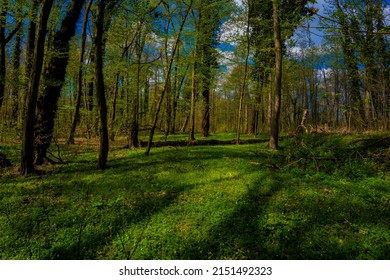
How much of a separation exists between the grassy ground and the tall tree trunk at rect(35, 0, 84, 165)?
1580 millimetres

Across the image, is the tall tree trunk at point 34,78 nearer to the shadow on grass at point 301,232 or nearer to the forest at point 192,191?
the forest at point 192,191

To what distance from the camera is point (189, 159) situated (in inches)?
496

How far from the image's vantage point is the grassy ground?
4.94 m

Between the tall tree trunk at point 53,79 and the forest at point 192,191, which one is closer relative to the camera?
the forest at point 192,191

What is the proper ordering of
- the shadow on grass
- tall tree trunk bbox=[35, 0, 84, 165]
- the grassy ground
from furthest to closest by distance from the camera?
tall tree trunk bbox=[35, 0, 84, 165], the grassy ground, the shadow on grass

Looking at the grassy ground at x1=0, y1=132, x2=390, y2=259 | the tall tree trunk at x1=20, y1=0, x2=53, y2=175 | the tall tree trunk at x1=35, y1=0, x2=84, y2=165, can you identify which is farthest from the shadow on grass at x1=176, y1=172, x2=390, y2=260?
the tall tree trunk at x1=35, y1=0, x2=84, y2=165

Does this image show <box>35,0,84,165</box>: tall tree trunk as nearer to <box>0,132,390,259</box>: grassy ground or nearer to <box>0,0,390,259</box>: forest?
<box>0,0,390,259</box>: forest

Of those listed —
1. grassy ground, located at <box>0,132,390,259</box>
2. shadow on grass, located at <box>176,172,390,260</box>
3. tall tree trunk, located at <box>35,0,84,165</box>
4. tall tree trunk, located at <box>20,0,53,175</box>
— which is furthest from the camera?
tall tree trunk, located at <box>35,0,84,165</box>

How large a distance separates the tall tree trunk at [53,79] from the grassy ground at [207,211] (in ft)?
5.18

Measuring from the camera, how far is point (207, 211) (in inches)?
253

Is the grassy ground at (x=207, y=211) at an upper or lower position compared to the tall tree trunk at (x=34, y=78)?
lower

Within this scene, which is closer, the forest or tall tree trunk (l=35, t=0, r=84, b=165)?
the forest

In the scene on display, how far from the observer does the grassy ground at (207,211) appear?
194 inches

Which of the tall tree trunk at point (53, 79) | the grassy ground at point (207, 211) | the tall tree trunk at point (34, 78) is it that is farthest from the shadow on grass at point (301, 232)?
the tall tree trunk at point (53, 79)
